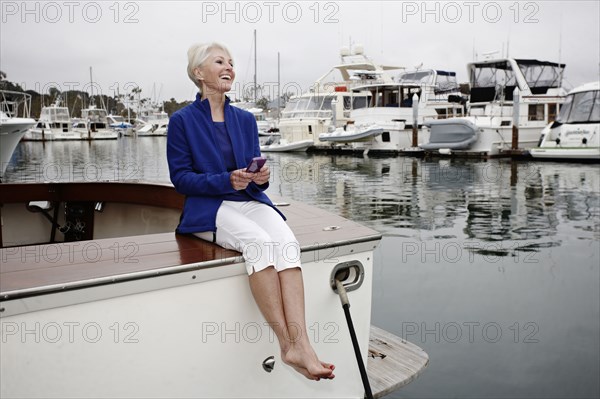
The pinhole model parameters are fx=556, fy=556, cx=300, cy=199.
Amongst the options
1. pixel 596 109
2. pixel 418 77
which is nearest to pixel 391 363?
pixel 596 109

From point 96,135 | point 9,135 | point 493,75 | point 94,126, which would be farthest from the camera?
point 94,126

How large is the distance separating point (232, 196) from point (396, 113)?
3147 centimetres

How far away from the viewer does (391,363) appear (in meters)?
3.32

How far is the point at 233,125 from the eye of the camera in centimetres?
268

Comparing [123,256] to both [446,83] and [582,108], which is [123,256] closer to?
[582,108]

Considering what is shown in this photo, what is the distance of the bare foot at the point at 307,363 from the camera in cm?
229

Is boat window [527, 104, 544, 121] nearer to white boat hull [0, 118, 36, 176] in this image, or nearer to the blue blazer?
white boat hull [0, 118, 36, 176]

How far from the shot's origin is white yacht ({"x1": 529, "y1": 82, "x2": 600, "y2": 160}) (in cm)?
2269

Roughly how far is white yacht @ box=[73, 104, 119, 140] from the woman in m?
64.9

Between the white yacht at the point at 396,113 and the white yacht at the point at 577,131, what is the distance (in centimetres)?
696

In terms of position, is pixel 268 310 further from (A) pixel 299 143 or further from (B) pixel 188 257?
(A) pixel 299 143

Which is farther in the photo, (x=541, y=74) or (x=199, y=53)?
(x=541, y=74)

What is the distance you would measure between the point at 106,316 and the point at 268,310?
657 millimetres

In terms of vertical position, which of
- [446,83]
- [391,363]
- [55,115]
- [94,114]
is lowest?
[391,363]
